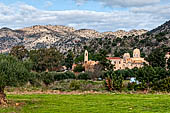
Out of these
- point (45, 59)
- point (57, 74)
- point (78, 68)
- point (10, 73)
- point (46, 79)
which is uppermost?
point (10, 73)

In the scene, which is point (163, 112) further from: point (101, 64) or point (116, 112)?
point (101, 64)

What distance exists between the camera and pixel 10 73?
2234cm

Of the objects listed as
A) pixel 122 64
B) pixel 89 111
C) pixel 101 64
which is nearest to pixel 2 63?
pixel 89 111

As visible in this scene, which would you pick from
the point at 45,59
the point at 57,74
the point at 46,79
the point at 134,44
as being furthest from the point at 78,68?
the point at 134,44

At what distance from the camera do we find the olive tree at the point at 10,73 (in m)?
22.0

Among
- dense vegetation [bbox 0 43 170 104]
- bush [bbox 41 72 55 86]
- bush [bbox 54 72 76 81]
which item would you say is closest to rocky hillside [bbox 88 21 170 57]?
dense vegetation [bbox 0 43 170 104]

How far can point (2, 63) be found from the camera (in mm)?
22297

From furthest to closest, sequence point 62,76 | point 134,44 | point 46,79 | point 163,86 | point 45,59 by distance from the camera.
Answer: point 134,44, point 45,59, point 62,76, point 46,79, point 163,86

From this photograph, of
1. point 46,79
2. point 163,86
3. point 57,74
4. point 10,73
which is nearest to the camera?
point 10,73

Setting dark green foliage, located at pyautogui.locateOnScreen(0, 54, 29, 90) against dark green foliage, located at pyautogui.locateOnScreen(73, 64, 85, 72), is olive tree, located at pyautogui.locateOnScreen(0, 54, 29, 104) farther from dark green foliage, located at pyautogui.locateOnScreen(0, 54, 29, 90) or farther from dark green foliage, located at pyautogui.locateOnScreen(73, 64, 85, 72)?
dark green foliage, located at pyautogui.locateOnScreen(73, 64, 85, 72)

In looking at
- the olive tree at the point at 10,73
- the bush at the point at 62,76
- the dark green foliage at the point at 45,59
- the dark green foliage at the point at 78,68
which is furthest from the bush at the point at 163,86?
the dark green foliage at the point at 78,68

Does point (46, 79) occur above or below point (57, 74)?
above

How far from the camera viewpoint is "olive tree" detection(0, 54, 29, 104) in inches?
867

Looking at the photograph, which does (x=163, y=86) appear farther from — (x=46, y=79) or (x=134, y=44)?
(x=134, y=44)
